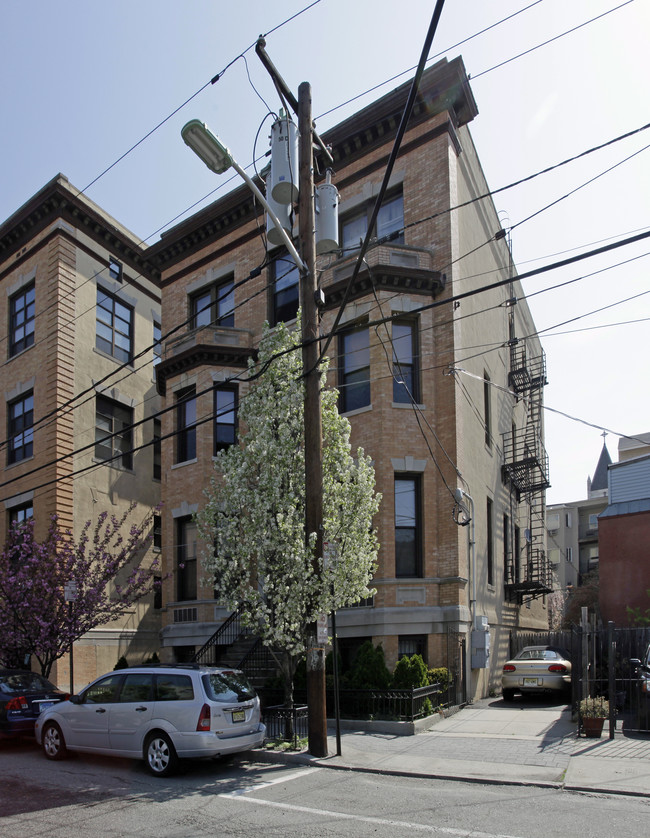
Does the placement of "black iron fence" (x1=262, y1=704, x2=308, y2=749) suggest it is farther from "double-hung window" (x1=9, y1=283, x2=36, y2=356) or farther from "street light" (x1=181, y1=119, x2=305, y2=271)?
"double-hung window" (x1=9, y1=283, x2=36, y2=356)

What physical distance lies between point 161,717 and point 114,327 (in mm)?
18503

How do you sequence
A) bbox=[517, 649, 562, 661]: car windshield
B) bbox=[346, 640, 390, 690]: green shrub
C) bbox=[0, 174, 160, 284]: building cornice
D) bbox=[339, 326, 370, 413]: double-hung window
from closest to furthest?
1. bbox=[346, 640, 390, 690]: green shrub
2. bbox=[517, 649, 562, 661]: car windshield
3. bbox=[339, 326, 370, 413]: double-hung window
4. bbox=[0, 174, 160, 284]: building cornice

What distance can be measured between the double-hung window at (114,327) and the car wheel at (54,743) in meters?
16.1

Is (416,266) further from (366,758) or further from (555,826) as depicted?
(555,826)

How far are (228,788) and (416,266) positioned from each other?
1270 cm

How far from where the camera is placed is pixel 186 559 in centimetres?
2100

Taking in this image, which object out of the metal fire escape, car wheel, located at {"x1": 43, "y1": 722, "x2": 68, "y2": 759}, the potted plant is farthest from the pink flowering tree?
the metal fire escape

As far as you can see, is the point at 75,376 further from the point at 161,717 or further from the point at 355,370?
the point at 161,717

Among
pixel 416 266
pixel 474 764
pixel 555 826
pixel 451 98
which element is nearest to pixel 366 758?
pixel 474 764

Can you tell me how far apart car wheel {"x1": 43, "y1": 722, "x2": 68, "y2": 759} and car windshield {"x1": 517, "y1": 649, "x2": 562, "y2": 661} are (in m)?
10.9

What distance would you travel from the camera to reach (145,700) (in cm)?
1041

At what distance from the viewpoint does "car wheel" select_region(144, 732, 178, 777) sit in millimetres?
9781

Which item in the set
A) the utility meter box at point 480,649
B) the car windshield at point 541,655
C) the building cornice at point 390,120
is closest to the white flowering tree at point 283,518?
the utility meter box at point 480,649

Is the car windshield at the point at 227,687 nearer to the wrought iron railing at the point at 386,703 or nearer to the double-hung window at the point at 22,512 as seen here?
the wrought iron railing at the point at 386,703
